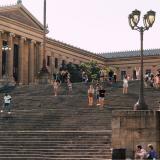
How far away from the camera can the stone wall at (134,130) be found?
23.5 meters

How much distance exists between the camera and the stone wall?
2353cm

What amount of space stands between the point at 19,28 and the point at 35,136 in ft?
156

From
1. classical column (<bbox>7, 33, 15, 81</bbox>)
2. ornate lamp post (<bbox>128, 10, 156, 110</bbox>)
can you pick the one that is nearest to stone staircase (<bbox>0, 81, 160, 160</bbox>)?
ornate lamp post (<bbox>128, 10, 156, 110</bbox>)

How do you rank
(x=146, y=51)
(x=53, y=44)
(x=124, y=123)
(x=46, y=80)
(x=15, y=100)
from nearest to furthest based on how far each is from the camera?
(x=124, y=123), (x=15, y=100), (x=46, y=80), (x=53, y=44), (x=146, y=51)

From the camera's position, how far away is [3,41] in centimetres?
7150

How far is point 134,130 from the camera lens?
937 inches

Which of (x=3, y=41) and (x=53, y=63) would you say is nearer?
(x=3, y=41)

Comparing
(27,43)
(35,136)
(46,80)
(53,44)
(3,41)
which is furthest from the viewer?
(53,44)

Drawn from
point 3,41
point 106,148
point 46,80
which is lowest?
point 106,148

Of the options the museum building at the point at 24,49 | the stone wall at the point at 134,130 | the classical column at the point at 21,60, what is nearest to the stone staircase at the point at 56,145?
the stone wall at the point at 134,130

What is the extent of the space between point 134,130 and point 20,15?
173ft

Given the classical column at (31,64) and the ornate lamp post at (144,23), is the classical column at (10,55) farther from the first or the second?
the ornate lamp post at (144,23)

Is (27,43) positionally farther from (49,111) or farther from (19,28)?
(49,111)

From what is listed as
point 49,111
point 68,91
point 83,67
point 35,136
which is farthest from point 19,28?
point 35,136
